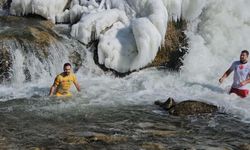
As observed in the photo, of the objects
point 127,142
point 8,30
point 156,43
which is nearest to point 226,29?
point 156,43

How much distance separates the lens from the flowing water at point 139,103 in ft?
24.3

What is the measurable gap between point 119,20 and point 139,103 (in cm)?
472

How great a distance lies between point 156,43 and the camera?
13258 millimetres

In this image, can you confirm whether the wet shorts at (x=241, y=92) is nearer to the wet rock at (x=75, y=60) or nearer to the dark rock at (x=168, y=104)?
the dark rock at (x=168, y=104)

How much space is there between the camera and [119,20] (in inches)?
559

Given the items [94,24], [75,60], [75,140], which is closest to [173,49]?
[94,24]

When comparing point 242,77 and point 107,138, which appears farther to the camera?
point 242,77

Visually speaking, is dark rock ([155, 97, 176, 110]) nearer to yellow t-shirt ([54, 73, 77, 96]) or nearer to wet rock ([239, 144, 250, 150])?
yellow t-shirt ([54, 73, 77, 96])

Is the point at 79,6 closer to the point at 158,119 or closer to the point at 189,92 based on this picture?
the point at 189,92

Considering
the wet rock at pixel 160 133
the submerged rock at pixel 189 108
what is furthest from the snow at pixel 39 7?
the wet rock at pixel 160 133

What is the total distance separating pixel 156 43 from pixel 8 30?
13.3 ft

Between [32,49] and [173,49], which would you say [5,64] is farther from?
[173,49]

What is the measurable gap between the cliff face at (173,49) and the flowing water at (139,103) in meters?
0.21

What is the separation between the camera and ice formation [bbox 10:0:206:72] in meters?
13.1
